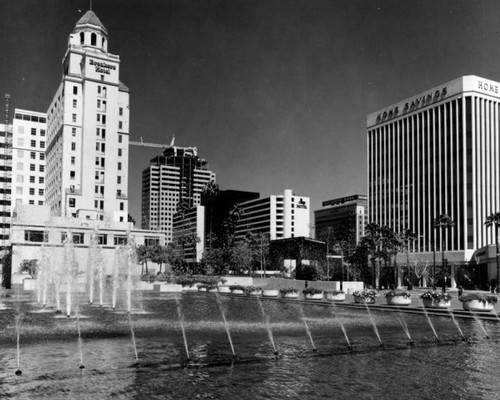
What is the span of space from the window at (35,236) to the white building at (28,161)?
107 ft

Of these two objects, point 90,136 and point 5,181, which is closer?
point 90,136

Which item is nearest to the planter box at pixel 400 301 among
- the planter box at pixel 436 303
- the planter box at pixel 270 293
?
the planter box at pixel 436 303

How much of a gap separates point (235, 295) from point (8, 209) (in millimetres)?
87010

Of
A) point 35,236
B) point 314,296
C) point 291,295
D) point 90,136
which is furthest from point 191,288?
point 90,136

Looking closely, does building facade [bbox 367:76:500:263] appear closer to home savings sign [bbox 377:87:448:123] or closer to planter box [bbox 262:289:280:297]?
home savings sign [bbox 377:87:448:123]

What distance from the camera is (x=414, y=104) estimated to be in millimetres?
137500

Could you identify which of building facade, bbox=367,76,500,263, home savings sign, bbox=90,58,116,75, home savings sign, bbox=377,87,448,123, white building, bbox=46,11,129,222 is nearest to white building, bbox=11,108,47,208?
white building, bbox=46,11,129,222

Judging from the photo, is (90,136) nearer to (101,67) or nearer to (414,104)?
(101,67)

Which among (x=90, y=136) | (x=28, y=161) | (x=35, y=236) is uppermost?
(x=90, y=136)

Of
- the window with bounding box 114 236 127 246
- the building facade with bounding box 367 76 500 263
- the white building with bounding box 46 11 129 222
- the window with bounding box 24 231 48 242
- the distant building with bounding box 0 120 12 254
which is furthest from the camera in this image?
the distant building with bounding box 0 120 12 254

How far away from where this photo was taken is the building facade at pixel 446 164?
11962 centimetres

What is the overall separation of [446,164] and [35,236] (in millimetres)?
86323

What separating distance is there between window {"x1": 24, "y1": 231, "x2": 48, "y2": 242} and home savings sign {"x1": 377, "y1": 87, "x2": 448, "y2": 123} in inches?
3488

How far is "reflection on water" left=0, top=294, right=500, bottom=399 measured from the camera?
11.9 meters
